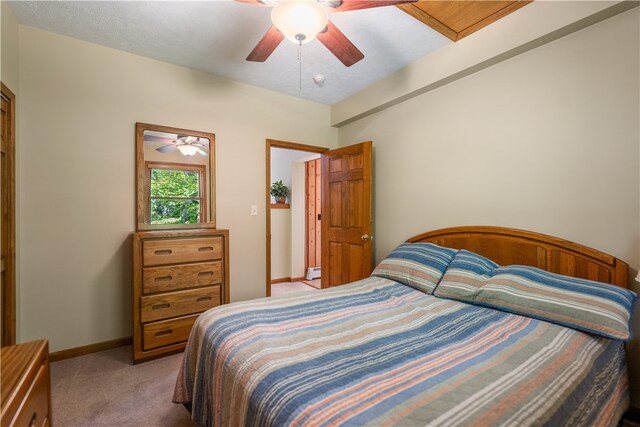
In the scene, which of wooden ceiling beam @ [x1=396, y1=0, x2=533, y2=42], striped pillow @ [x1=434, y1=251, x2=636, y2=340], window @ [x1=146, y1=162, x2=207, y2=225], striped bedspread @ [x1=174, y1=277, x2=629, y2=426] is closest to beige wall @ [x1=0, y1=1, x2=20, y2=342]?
window @ [x1=146, y1=162, x2=207, y2=225]

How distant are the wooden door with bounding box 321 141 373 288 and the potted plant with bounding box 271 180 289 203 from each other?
A: 1.19 meters

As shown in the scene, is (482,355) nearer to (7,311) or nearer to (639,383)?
(639,383)

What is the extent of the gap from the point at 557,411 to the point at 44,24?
3857 mm

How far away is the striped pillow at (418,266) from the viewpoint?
7.02 feet

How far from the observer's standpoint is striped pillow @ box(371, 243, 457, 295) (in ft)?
7.02

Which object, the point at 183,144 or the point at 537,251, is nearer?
the point at 537,251

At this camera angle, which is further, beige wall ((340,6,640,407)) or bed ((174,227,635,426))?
beige wall ((340,6,640,407))

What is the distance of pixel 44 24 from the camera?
222 centimetres

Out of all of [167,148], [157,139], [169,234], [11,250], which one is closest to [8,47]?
[157,139]

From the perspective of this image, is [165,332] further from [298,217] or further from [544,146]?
[544,146]

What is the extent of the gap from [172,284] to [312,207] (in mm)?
2994

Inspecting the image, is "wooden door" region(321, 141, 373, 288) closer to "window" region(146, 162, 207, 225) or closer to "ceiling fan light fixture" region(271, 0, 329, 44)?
"window" region(146, 162, 207, 225)

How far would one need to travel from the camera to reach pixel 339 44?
1.90 m

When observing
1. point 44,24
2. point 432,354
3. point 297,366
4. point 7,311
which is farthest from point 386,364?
point 44,24
